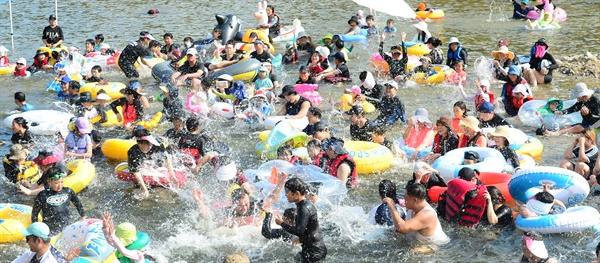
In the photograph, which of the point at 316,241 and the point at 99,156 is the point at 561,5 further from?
the point at 316,241

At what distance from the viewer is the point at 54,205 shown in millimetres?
8453

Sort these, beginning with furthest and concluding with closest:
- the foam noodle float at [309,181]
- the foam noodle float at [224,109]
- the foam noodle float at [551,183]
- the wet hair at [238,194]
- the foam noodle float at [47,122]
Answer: the foam noodle float at [224,109] < the foam noodle float at [47,122] < the foam noodle float at [309,181] < the foam noodle float at [551,183] < the wet hair at [238,194]

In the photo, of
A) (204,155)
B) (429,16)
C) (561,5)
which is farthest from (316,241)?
(561,5)

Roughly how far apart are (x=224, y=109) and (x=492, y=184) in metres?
6.01

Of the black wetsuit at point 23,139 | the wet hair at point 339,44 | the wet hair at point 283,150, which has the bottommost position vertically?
the black wetsuit at point 23,139

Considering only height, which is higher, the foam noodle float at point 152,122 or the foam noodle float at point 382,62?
the foam noodle float at point 382,62

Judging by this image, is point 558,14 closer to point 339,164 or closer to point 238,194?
point 339,164

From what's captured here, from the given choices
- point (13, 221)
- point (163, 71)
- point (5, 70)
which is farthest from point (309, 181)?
point (5, 70)

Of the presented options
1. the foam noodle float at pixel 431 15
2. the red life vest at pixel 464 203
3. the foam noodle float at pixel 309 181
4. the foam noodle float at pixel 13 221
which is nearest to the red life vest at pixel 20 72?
the foam noodle float at pixel 13 221

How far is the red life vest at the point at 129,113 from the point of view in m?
13.4

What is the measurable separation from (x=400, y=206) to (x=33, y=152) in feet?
20.3

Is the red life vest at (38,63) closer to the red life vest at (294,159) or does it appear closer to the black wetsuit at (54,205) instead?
the red life vest at (294,159)

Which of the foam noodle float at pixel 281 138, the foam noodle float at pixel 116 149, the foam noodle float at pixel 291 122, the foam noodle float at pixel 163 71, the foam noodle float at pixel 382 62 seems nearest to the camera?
the foam noodle float at pixel 281 138

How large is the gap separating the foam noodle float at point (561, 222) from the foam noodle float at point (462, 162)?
142 centimetres
